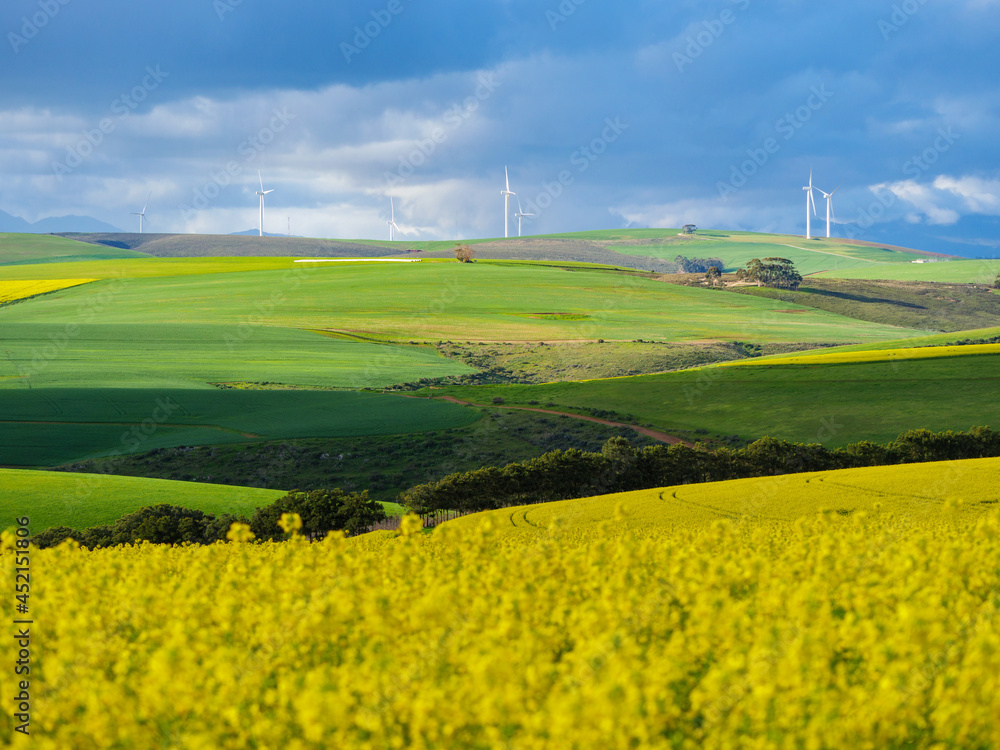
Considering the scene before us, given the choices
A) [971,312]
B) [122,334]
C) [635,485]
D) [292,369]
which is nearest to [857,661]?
[635,485]

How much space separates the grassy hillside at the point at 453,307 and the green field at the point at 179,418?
36204 mm

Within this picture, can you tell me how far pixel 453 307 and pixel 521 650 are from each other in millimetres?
117153

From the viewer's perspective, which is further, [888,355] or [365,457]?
[888,355]

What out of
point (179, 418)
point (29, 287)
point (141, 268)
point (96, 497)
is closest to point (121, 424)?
point (179, 418)

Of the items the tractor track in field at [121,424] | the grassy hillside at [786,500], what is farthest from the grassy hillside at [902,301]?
the grassy hillside at [786,500]

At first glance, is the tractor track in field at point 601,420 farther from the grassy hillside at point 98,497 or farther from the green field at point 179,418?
the grassy hillside at point 98,497

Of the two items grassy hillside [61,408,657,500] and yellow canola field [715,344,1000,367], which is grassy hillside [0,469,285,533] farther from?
yellow canola field [715,344,1000,367]

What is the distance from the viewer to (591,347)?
96.3 metres

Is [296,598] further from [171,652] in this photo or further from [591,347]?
[591,347]

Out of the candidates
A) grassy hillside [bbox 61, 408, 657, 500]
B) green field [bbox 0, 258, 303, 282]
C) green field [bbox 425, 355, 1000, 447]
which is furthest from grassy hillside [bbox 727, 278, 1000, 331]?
green field [bbox 0, 258, 303, 282]

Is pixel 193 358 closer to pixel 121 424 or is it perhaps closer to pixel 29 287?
pixel 121 424

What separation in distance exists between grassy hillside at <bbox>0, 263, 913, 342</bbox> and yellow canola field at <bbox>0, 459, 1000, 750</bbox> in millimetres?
94108

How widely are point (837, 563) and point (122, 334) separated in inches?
3988

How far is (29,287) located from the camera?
464ft
